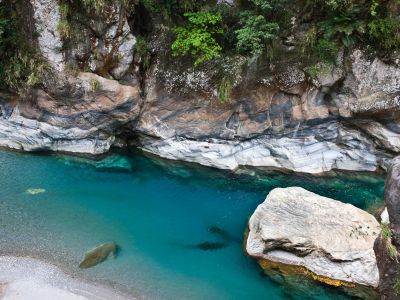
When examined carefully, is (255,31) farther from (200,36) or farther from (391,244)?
(391,244)

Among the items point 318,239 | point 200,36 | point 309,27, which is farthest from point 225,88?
point 318,239

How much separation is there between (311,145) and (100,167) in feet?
23.6

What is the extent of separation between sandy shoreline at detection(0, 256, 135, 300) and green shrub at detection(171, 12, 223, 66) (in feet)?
22.4

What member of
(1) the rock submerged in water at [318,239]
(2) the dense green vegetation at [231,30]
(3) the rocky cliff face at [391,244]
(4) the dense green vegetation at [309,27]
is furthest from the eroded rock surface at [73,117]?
(3) the rocky cliff face at [391,244]

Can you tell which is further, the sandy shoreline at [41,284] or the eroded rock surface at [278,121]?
the eroded rock surface at [278,121]

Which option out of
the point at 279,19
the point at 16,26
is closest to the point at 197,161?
the point at 279,19

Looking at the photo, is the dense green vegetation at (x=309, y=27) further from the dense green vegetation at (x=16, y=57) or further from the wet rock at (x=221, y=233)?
the wet rock at (x=221, y=233)

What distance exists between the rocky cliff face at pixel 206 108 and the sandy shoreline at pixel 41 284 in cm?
520

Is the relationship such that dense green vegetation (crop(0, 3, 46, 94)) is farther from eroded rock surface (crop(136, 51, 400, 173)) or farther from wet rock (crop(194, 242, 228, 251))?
wet rock (crop(194, 242, 228, 251))

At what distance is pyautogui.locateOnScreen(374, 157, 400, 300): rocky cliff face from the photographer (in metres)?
6.14

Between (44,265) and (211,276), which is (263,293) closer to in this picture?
(211,276)

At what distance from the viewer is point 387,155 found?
41.4ft

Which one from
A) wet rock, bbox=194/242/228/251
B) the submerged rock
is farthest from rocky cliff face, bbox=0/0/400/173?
wet rock, bbox=194/242/228/251

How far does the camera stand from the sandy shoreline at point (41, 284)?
823 centimetres
